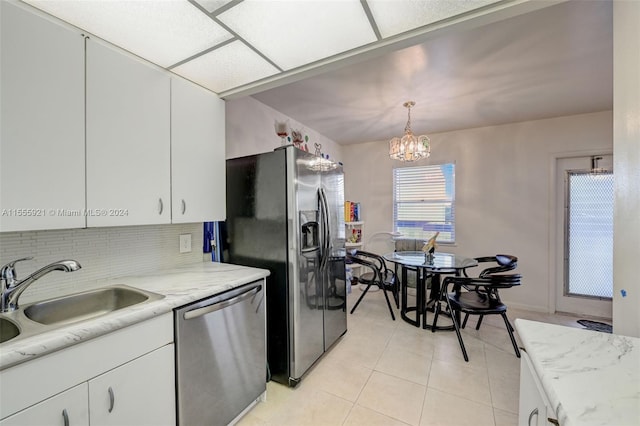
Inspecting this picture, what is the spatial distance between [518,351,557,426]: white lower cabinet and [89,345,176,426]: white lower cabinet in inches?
58.0

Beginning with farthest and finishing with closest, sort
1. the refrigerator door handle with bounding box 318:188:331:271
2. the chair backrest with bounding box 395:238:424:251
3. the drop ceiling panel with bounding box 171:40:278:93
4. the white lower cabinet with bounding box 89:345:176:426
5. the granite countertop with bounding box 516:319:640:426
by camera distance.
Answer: the chair backrest with bounding box 395:238:424:251 < the refrigerator door handle with bounding box 318:188:331:271 < the drop ceiling panel with bounding box 171:40:278:93 < the white lower cabinet with bounding box 89:345:176:426 < the granite countertop with bounding box 516:319:640:426

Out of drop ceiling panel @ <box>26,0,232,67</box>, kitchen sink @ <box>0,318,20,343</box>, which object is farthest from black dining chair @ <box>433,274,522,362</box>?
kitchen sink @ <box>0,318,20,343</box>

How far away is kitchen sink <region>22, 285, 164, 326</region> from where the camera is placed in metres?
1.27

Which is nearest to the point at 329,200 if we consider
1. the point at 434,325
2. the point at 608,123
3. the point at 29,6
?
the point at 434,325

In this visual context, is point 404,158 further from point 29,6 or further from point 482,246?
point 29,6

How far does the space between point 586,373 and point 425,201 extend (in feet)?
11.6

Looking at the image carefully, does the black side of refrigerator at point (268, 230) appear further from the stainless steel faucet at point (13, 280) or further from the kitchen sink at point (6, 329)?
the kitchen sink at point (6, 329)

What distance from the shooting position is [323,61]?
163 centimetres

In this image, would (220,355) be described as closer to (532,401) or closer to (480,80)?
(532,401)

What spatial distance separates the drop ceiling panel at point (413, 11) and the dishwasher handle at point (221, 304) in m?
1.66

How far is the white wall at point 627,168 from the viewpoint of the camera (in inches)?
41.3

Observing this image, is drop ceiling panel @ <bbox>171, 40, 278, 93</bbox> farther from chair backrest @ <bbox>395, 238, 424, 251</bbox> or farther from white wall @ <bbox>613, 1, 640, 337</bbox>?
chair backrest @ <bbox>395, 238, 424, 251</bbox>

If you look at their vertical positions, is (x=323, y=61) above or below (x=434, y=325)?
above

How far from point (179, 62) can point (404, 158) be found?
2.29 m
